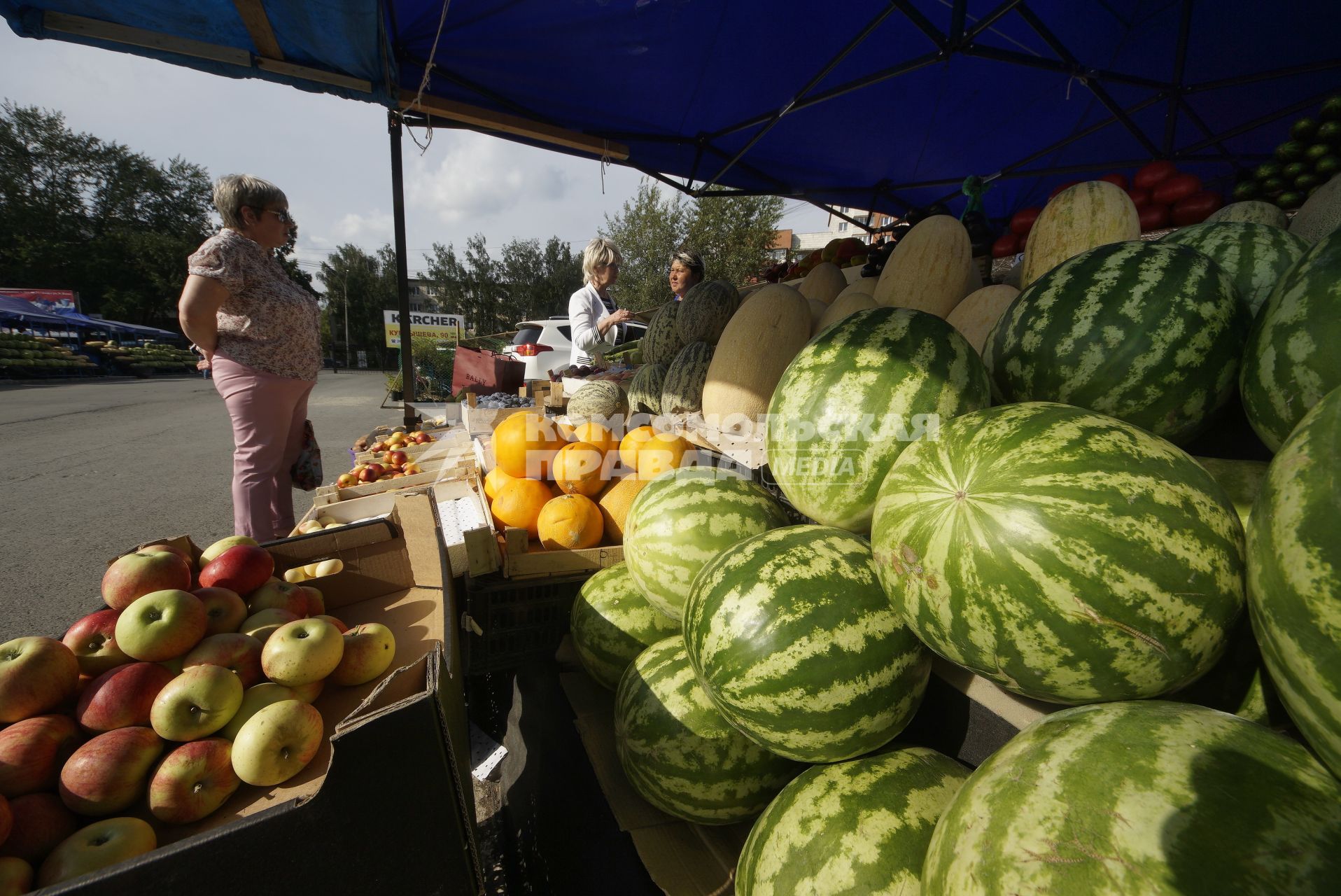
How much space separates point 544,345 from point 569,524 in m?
10.3

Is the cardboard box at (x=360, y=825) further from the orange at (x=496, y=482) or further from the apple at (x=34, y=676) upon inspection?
the orange at (x=496, y=482)

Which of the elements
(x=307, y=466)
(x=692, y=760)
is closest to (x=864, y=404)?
(x=692, y=760)

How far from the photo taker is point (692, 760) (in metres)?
1.19

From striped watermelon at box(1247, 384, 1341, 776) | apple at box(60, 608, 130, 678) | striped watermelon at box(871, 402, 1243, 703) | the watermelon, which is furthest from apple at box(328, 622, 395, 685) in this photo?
striped watermelon at box(1247, 384, 1341, 776)

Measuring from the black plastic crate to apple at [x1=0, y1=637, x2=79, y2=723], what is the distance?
0.98m

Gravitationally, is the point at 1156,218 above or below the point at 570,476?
above

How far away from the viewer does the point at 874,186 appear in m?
6.28

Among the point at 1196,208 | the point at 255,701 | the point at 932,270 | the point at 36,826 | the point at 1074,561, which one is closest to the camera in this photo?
the point at 1074,561

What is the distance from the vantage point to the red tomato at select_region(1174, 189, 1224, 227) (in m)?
2.65

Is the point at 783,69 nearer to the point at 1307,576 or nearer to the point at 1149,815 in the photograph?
the point at 1307,576

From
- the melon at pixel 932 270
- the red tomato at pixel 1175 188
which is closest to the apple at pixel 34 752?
the melon at pixel 932 270

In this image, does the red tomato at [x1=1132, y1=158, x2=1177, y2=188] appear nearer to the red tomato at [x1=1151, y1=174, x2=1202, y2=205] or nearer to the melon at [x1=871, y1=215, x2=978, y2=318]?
the red tomato at [x1=1151, y1=174, x2=1202, y2=205]

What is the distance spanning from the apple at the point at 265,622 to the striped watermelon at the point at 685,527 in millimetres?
961

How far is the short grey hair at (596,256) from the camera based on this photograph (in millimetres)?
4898
